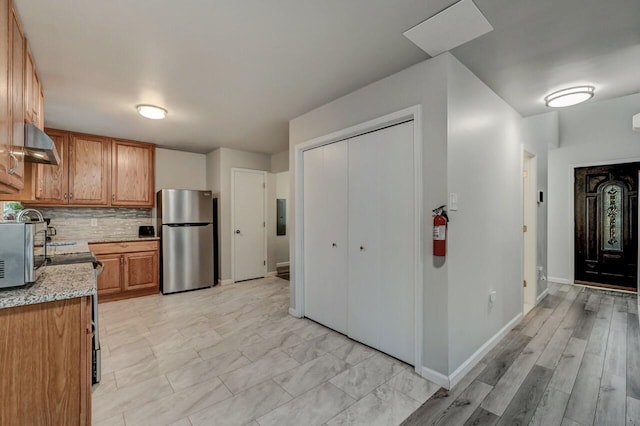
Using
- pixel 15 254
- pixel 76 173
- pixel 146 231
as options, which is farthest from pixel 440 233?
pixel 76 173

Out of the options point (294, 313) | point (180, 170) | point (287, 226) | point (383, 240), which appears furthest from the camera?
point (287, 226)

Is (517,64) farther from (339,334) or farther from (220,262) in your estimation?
(220,262)

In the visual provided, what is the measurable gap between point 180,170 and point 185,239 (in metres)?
1.39

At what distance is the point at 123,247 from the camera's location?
13.6 feet

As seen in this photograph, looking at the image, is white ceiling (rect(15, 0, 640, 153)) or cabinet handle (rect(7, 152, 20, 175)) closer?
cabinet handle (rect(7, 152, 20, 175))

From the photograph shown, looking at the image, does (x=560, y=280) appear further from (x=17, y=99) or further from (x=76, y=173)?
(x=76, y=173)

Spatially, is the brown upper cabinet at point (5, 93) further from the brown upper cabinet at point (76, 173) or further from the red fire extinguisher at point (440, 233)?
the brown upper cabinet at point (76, 173)

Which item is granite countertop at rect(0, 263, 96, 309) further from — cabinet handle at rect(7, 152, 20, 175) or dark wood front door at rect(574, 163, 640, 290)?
dark wood front door at rect(574, 163, 640, 290)

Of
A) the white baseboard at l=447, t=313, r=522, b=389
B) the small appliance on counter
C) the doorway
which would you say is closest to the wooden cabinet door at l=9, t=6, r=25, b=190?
the white baseboard at l=447, t=313, r=522, b=389

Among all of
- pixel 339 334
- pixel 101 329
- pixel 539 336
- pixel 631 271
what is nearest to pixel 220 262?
pixel 101 329

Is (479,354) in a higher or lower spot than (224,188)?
lower

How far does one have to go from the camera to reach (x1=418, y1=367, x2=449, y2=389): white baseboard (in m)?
2.06

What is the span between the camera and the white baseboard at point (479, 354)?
6.94ft

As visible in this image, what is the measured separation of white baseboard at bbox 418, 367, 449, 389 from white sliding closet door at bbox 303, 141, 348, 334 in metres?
0.90
